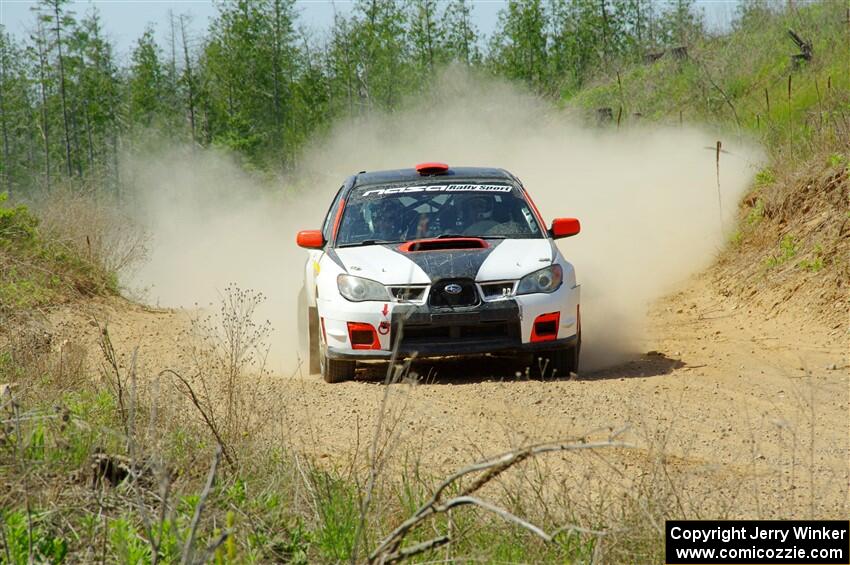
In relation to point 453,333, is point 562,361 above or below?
below

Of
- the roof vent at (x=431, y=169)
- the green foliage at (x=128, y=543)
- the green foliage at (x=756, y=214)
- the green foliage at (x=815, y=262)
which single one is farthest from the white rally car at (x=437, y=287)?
the green foliage at (x=756, y=214)

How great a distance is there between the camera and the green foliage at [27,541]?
13.5 feet

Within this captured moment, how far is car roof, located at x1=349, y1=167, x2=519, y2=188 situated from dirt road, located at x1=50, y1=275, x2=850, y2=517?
181 centimetres

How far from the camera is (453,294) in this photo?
8.69 meters

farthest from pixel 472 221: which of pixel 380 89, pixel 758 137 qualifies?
pixel 380 89

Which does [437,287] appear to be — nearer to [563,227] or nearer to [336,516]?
[563,227]

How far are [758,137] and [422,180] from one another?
9022 millimetres

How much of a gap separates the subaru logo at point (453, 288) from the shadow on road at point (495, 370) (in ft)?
2.51

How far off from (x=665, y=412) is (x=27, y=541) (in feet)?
15.2

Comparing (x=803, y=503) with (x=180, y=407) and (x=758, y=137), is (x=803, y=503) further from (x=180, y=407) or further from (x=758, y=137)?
(x=758, y=137)

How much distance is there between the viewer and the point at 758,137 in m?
17.4

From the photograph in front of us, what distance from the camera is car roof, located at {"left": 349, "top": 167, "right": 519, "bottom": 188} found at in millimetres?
10328

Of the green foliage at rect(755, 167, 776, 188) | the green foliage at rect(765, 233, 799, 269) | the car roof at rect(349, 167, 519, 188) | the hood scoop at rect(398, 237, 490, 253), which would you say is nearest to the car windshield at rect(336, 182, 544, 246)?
the car roof at rect(349, 167, 519, 188)

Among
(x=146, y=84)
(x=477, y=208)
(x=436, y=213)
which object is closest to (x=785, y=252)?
(x=477, y=208)
